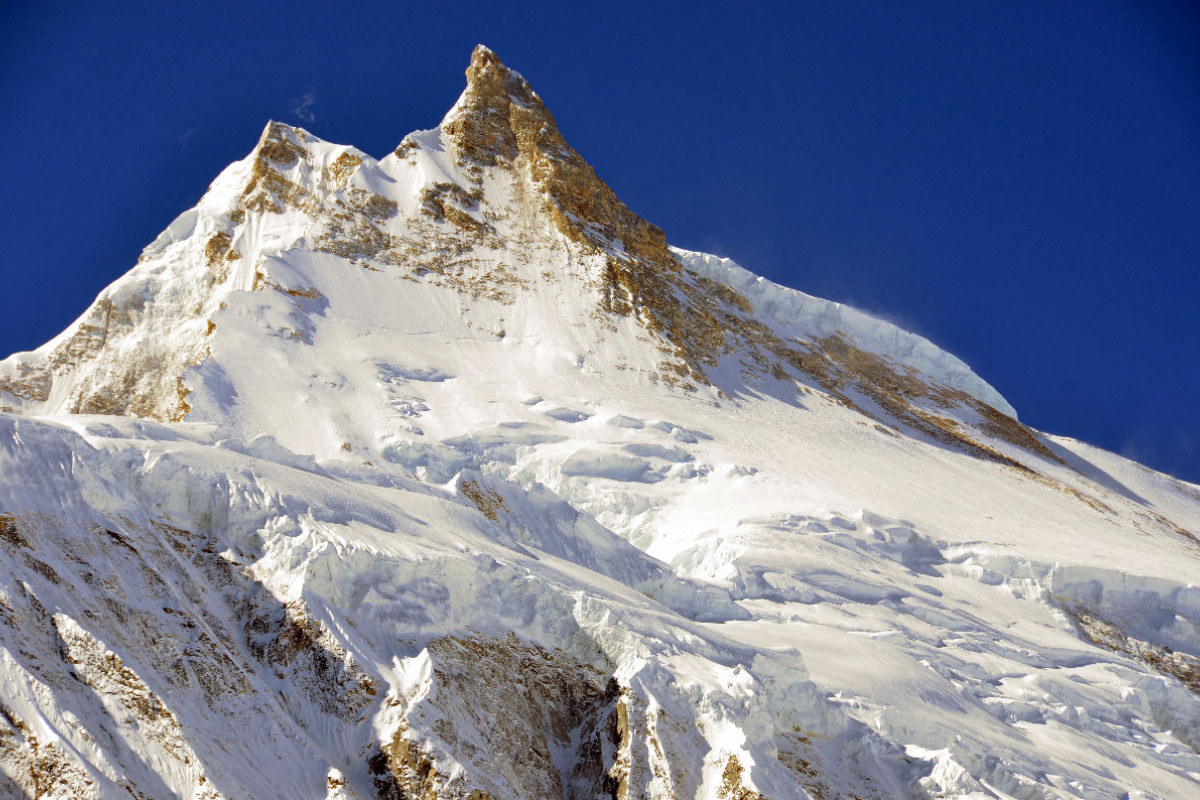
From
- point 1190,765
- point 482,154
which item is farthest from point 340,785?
point 482,154

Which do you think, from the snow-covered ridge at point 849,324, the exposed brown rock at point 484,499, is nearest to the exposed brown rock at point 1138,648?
the exposed brown rock at point 484,499

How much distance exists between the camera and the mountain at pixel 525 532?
63.2 feet

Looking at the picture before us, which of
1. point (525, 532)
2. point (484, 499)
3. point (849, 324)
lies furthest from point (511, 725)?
point (849, 324)

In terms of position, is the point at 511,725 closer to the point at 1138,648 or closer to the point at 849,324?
the point at 1138,648

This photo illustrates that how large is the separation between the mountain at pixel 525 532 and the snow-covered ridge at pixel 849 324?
1.10ft

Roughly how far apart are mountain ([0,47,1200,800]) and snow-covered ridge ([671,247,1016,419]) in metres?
0.34

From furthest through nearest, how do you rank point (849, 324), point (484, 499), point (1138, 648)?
1. point (849, 324)
2. point (1138, 648)
3. point (484, 499)

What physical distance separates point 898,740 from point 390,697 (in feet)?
36.3

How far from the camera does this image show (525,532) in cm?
3294

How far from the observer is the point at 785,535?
40031 millimetres

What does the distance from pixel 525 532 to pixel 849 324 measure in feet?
178

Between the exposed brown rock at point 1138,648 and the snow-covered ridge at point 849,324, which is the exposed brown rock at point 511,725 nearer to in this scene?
the exposed brown rock at point 1138,648

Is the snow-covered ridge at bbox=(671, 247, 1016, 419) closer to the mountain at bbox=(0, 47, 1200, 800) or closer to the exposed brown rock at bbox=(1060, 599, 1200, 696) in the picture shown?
the mountain at bbox=(0, 47, 1200, 800)

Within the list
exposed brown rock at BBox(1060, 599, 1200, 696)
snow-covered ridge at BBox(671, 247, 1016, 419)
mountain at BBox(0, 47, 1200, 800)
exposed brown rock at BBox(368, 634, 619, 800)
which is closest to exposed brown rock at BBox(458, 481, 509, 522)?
mountain at BBox(0, 47, 1200, 800)
